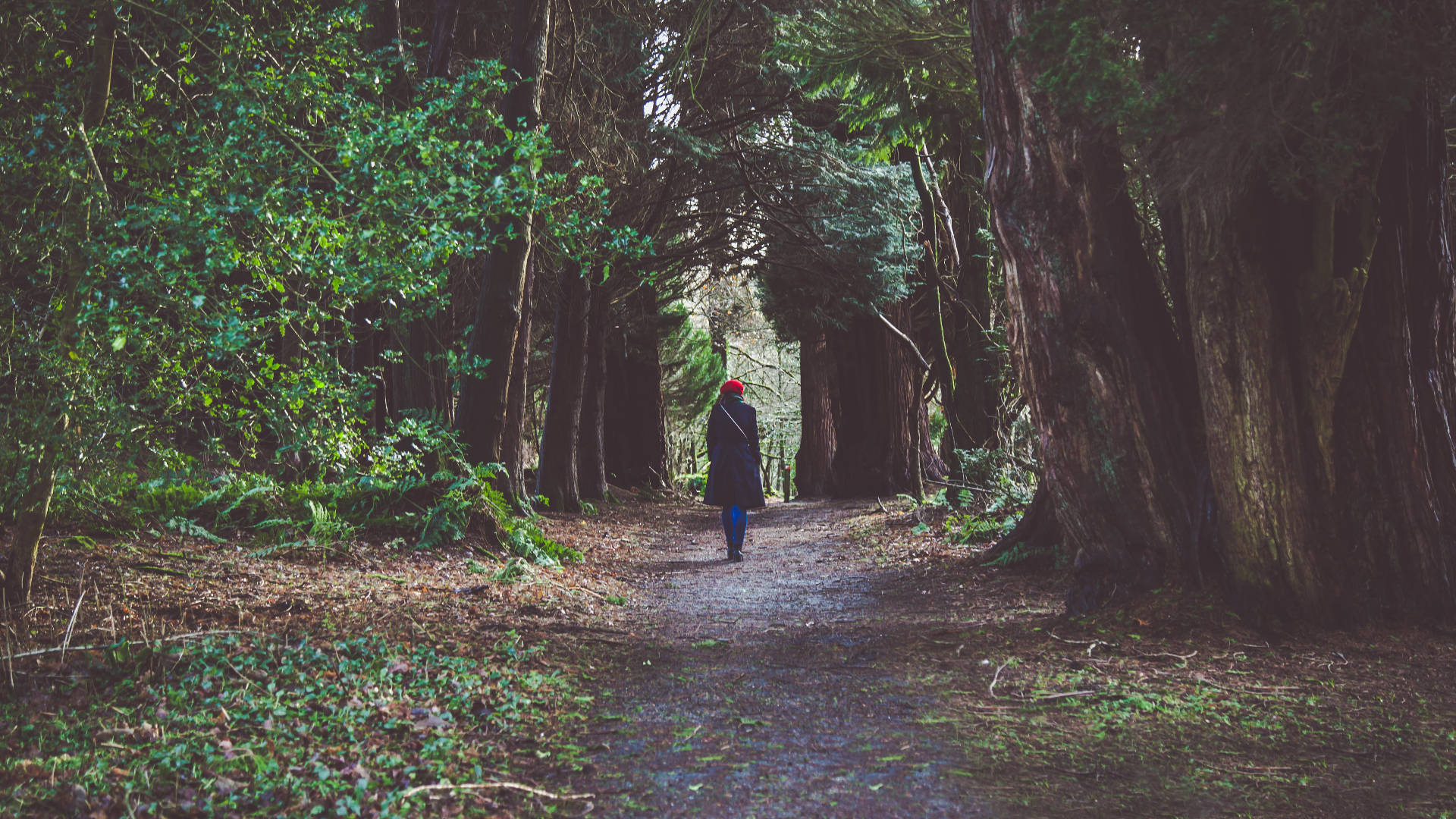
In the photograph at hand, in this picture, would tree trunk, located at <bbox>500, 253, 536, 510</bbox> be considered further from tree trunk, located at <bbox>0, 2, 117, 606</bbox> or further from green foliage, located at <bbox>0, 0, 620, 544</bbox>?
tree trunk, located at <bbox>0, 2, 117, 606</bbox>

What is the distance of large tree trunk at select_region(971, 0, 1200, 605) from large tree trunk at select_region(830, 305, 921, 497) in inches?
437

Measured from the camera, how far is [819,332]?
1931 centimetres

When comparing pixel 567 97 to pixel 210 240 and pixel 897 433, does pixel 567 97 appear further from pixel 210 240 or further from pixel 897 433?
pixel 897 433

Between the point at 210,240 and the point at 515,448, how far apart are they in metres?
7.35

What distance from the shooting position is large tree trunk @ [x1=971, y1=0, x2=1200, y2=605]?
18.6 feet

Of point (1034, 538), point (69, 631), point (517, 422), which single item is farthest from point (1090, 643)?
point (517, 422)

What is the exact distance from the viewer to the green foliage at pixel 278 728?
3.09m

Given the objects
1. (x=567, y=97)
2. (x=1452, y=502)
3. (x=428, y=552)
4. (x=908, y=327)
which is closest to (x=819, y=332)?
(x=908, y=327)

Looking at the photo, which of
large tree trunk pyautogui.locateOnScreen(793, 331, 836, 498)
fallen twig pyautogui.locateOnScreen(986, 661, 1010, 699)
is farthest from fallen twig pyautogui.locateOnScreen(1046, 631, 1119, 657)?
large tree trunk pyautogui.locateOnScreen(793, 331, 836, 498)

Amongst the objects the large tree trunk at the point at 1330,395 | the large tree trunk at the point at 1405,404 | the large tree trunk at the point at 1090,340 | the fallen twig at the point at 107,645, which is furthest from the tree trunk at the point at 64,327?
the large tree trunk at the point at 1405,404

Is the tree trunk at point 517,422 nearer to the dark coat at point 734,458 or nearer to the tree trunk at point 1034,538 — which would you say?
the dark coat at point 734,458

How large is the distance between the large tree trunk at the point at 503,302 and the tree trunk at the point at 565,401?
17.3ft

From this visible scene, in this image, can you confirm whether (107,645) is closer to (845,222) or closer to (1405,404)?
(1405,404)

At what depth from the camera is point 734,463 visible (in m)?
10.1
